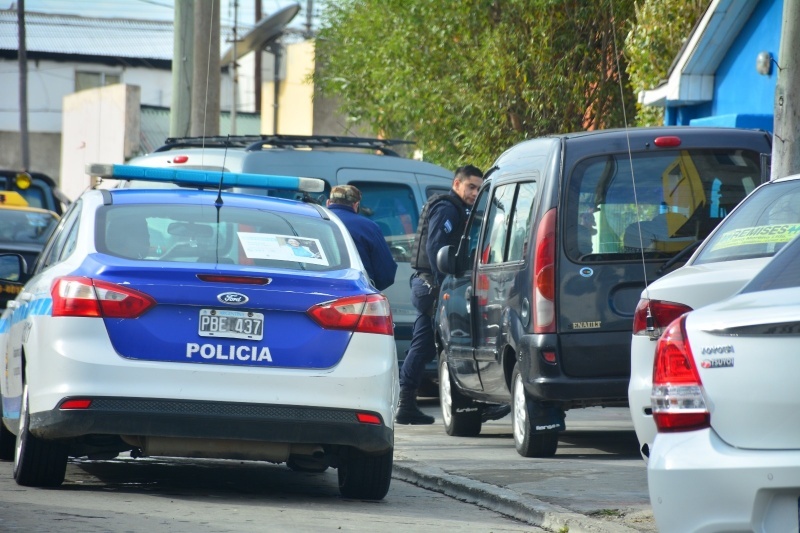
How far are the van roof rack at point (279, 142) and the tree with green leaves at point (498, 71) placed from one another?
6985mm

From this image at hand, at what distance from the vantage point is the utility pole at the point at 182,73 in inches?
724

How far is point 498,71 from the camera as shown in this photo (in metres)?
22.5

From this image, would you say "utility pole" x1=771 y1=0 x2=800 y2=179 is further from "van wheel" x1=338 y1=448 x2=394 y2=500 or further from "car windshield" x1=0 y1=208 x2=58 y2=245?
"car windshield" x1=0 y1=208 x2=58 y2=245

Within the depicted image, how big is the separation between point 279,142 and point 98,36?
198ft

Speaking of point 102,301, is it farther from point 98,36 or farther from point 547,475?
point 98,36

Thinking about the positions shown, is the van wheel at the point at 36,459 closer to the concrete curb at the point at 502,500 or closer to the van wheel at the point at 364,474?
the van wheel at the point at 364,474

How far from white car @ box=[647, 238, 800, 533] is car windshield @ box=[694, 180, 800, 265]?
1.85 metres

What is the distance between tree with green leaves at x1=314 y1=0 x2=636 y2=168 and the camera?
22484mm

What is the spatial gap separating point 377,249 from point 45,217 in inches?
250

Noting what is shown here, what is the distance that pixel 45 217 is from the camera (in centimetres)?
1686

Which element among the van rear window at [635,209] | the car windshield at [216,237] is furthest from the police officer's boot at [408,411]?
the car windshield at [216,237]

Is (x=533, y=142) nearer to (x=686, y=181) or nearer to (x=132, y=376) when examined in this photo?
(x=686, y=181)

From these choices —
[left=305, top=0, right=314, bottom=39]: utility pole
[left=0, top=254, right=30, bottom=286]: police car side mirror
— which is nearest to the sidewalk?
[left=0, top=254, right=30, bottom=286]: police car side mirror

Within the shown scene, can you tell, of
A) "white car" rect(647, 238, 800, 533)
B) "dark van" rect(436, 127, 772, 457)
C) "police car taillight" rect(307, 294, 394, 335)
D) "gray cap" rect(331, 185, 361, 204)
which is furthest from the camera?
"gray cap" rect(331, 185, 361, 204)
